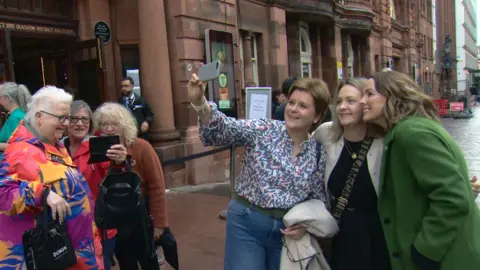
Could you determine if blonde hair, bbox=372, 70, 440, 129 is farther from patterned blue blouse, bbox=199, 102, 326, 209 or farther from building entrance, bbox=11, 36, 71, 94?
building entrance, bbox=11, 36, 71, 94

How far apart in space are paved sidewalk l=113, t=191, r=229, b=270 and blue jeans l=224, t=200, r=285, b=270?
2.12m

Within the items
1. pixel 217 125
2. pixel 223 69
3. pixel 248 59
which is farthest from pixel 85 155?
pixel 248 59

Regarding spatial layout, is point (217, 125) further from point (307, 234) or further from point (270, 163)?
point (307, 234)

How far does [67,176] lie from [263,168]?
1.16 m

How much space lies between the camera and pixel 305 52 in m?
16.9

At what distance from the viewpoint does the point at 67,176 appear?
2.49 metres

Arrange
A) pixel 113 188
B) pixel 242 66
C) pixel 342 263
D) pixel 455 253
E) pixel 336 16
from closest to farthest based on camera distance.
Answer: pixel 455 253 → pixel 342 263 → pixel 113 188 → pixel 242 66 → pixel 336 16

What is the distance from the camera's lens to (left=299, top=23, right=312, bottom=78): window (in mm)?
16469

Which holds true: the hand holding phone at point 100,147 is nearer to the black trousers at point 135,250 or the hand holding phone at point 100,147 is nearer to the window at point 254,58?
the black trousers at point 135,250

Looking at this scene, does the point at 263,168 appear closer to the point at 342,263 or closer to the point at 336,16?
the point at 342,263

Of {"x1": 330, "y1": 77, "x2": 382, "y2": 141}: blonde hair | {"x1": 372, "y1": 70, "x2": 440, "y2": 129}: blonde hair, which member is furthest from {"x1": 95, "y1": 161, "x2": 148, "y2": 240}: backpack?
{"x1": 372, "y1": 70, "x2": 440, "y2": 129}: blonde hair

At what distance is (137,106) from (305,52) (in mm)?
10607

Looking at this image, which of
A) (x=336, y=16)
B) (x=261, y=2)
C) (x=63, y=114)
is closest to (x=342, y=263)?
(x=63, y=114)

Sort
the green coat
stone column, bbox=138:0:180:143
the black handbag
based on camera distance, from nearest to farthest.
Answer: the green coat < the black handbag < stone column, bbox=138:0:180:143
